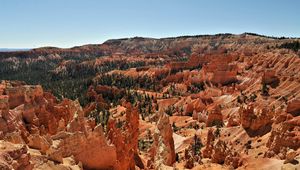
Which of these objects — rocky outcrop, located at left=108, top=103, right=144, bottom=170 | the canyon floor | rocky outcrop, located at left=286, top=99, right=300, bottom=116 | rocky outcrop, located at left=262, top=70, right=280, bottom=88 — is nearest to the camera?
the canyon floor

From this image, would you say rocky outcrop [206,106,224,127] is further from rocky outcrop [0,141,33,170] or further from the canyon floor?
rocky outcrop [0,141,33,170]

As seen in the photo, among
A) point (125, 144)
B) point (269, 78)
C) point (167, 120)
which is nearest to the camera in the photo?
point (125, 144)

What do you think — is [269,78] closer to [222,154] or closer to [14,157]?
[222,154]

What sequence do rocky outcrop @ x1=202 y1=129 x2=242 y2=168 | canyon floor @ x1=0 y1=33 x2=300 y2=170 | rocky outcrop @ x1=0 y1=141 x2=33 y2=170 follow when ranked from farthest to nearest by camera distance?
rocky outcrop @ x1=202 y1=129 x2=242 y2=168, canyon floor @ x1=0 y1=33 x2=300 y2=170, rocky outcrop @ x1=0 y1=141 x2=33 y2=170

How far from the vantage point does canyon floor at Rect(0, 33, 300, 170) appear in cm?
2564

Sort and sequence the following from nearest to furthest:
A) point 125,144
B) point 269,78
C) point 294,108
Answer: point 125,144 < point 294,108 < point 269,78

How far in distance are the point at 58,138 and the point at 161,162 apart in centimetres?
733

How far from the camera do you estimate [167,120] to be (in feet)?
129

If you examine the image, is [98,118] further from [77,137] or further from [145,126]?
[77,137]

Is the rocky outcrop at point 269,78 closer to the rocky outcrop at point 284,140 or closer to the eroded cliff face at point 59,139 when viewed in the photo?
the rocky outcrop at point 284,140

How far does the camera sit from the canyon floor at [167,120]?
25641 millimetres

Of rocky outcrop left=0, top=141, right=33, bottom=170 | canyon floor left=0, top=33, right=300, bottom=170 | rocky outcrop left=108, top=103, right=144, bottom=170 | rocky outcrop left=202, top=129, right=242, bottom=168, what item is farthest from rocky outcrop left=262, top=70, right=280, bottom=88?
rocky outcrop left=0, top=141, right=33, bottom=170

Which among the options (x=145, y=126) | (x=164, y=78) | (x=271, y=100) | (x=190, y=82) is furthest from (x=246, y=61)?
(x=145, y=126)

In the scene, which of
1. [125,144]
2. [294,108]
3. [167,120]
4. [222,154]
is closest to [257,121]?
[294,108]
